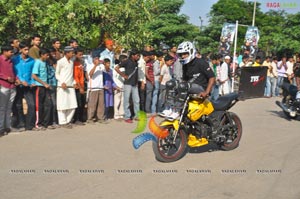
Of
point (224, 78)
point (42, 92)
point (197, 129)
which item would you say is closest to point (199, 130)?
point (197, 129)

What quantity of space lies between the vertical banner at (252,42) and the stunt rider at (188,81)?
12022 millimetres

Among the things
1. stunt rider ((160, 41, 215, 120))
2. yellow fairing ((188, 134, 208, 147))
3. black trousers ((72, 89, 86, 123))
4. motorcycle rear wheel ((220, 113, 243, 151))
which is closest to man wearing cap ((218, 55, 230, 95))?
black trousers ((72, 89, 86, 123))

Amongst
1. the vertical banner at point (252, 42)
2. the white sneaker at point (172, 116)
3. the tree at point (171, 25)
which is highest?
the tree at point (171, 25)

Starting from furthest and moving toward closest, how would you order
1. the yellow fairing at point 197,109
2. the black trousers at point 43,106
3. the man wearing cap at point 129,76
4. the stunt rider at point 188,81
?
the man wearing cap at point 129,76 < the black trousers at point 43,106 < the yellow fairing at point 197,109 < the stunt rider at point 188,81

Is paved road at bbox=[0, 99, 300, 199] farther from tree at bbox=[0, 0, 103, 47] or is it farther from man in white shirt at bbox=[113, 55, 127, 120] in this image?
tree at bbox=[0, 0, 103, 47]

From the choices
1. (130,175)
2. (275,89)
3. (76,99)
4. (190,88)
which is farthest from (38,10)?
(275,89)

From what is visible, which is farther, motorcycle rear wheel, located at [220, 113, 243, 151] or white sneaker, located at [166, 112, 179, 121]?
motorcycle rear wheel, located at [220, 113, 243, 151]

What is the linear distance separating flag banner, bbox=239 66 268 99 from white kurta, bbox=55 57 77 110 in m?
8.93

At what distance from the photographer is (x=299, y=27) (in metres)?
30.7

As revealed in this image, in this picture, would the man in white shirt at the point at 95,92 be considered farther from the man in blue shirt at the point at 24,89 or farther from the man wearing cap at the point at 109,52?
the man in blue shirt at the point at 24,89

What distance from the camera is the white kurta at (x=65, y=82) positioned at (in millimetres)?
8898

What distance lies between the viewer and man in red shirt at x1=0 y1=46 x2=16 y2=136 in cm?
802

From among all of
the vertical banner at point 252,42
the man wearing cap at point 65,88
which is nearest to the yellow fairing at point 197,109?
the man wearing cap at point 65,88

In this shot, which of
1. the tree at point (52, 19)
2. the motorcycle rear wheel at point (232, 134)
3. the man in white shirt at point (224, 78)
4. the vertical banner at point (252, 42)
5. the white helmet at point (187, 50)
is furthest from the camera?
the vertical banner at point (252, 42)
